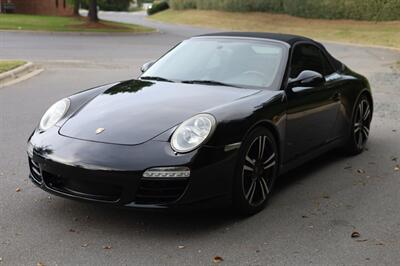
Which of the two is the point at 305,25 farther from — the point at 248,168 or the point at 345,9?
the point at 248,168

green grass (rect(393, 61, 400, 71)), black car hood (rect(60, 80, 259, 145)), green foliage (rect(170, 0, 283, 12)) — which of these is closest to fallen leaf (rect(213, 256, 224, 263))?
black car hood (rect(60, 80, 259, 145))

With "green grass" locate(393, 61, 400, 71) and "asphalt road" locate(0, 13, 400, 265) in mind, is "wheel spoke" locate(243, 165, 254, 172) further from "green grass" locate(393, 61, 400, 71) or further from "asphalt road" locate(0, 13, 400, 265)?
"green grass" locate(393, 61, 400, 71)

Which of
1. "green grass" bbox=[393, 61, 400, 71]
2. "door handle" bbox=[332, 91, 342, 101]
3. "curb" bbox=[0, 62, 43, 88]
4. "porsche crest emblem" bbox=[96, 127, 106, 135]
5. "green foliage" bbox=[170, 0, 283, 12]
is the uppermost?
"porsche crest emblem" bbox=[96, 127, 106, 135]

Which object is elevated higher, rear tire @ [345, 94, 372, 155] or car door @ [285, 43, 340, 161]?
car door @ [285, 43, 340, 161]

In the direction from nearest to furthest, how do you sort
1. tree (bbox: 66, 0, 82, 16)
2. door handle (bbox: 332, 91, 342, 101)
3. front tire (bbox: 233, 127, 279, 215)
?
1. front tire (bbox: 233, 127, 279, 215)
2. door handle (bbox: 332, 91, 342, 101)
3. tree (bbox: 66, 0, 82, 16)

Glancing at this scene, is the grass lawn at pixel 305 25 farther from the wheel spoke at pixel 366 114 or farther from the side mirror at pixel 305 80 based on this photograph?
the side mirror at pixel 305 80

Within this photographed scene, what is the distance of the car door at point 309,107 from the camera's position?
16.8 ft

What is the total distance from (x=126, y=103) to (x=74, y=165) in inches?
35.3

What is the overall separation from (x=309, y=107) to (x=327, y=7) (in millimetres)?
32485

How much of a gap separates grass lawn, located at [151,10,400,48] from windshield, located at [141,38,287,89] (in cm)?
2175

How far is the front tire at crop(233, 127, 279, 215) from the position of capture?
170 inches

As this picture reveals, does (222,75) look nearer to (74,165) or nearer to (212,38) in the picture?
(212,38)

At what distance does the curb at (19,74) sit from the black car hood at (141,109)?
6.86m

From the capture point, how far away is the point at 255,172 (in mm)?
4559
